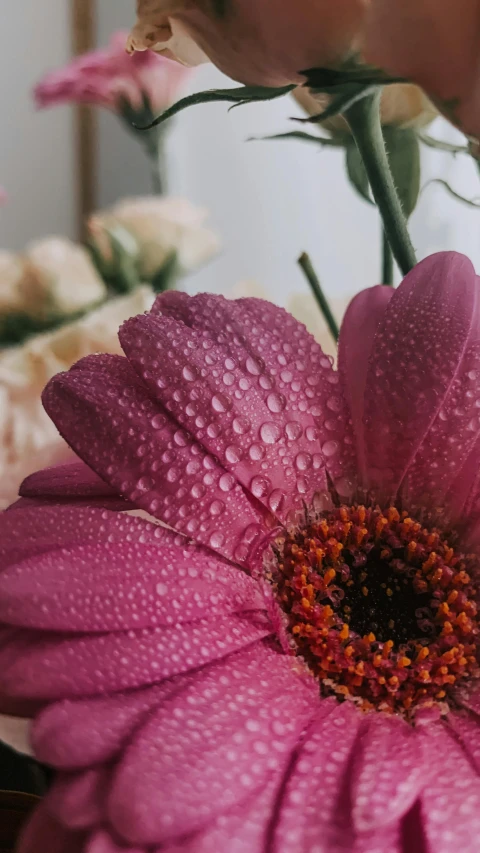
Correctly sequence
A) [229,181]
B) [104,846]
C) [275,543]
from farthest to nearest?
[229,181]
[275,543]
[104,846]

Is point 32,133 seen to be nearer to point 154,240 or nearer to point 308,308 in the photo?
point 154,240

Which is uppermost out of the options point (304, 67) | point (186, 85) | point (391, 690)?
point (186, 85)

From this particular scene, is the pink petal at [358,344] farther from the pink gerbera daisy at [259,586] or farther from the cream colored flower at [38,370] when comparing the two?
the cream colored flower at [38,370]

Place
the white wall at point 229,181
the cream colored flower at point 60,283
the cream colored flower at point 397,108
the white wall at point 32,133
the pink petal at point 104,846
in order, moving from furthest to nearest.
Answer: the white wall at point 32,133 < the white wall at point 229,181 < the cream colored flower at point 60,283 < the cream colored flower at point 397,108 < the pink petal at point 104,846

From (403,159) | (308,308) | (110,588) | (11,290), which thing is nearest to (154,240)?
(11,290)

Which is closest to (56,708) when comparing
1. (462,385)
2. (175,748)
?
(175,748)

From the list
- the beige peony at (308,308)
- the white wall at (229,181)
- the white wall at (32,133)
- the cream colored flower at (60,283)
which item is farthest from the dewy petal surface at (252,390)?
the white wall at (32,133)

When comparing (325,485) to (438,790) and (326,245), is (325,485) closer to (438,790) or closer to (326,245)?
(438,790)
